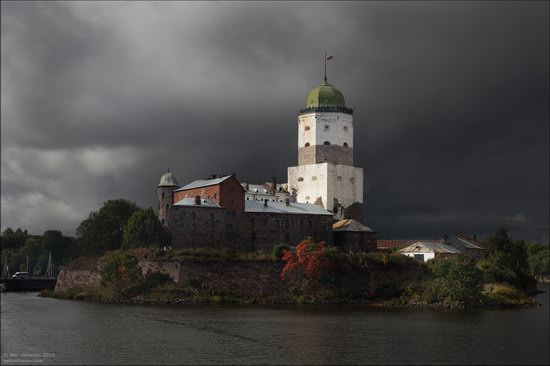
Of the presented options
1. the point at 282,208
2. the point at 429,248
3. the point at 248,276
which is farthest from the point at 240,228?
the point at 429,248

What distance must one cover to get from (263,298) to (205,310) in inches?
399

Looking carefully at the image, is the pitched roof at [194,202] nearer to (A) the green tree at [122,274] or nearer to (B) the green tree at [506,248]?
(A) the green tree at [122,274]

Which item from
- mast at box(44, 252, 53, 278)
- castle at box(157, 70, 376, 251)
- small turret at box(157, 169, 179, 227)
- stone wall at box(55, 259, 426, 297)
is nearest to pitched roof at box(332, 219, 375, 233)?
castle at box(157, 70, 376, 251)

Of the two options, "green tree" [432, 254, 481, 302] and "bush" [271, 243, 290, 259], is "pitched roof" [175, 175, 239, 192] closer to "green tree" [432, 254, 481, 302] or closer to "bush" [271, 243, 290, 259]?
"bush" [271, 243, 290, 259]

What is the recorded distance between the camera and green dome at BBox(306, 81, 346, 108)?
102 m

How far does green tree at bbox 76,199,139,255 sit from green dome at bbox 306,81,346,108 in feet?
92.0

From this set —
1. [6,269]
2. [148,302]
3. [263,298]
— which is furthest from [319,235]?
[6,269]

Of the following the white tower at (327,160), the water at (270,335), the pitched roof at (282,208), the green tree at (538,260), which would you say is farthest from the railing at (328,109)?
the green tree at (538,260)

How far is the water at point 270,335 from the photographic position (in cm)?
3981

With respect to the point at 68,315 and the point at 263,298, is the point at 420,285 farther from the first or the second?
the point at 68,315

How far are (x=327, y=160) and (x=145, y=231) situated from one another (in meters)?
30.1

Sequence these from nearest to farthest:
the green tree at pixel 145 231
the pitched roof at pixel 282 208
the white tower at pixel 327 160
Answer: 1. the green tree at pixel 145 231
2. the pitched roof at pixel 282 208
3. the white tower at pixel 327 160

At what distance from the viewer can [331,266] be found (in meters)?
72.2

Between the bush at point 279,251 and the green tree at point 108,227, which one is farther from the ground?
the green tree at point 108,227
